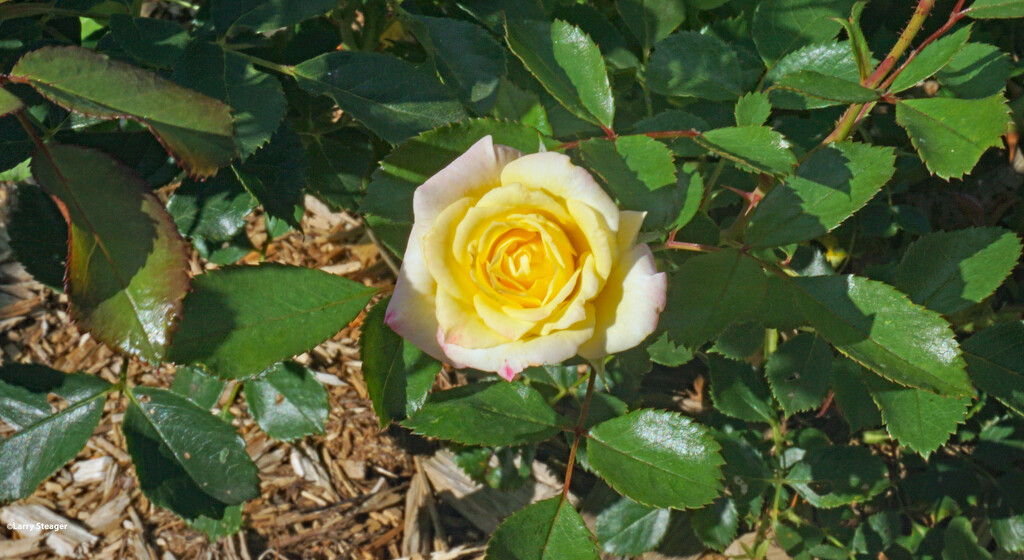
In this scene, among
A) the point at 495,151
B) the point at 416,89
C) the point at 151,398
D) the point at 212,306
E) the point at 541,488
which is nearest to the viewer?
the point at 495,151

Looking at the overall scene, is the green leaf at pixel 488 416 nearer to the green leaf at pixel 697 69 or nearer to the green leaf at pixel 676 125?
the green leaf at pixel 676 125

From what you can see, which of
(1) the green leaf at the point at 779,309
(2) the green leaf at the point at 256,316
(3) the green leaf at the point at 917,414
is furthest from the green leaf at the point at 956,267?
(2) the green leaf at the point at 256,316

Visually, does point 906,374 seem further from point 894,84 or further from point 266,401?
Answer: point 266,401

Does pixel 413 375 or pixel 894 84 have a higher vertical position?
pixel 894 84

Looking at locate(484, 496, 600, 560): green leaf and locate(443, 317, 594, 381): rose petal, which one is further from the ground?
locate(443, 317, 594, 381): rose petal

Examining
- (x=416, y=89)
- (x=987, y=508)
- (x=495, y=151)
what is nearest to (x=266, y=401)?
(x=416, y=89)

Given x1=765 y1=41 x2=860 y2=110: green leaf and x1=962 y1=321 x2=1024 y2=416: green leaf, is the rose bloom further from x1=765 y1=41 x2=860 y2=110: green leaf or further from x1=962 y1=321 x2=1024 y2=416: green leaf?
x1=962 y1=321 x2=1024 y2=416: green leaf

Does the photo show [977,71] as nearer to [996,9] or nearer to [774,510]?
[996,9]

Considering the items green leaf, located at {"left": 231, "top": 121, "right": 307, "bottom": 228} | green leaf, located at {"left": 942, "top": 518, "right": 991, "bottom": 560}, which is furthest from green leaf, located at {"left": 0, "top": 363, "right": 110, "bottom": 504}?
green leaf, located at {"left": 942, "top": 518, "right": 991, "bottom": 560}
